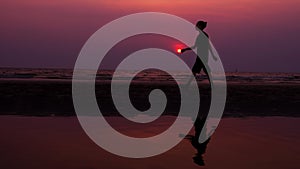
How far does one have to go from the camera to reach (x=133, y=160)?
5.94m

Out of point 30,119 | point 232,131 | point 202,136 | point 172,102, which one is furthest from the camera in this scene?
point 172,102

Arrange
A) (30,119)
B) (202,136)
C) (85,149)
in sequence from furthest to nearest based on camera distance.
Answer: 1. (30,119)
2. (202,136)
3. (85,149)

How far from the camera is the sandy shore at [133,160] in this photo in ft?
18.6

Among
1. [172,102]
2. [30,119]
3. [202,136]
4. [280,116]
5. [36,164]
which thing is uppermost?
[36,164]

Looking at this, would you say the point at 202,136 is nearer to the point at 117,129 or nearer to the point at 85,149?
the point at 117,129

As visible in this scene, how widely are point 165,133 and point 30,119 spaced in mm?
3766

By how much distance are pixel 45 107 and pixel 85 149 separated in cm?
710

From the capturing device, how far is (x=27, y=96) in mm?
16297

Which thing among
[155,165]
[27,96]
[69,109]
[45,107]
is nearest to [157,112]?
[69,109]

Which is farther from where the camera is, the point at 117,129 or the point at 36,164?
the point at 117,129

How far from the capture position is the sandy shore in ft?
18.6

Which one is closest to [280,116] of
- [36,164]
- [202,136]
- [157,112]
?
[157,112]

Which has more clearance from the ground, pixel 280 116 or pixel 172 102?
pixel 280 116

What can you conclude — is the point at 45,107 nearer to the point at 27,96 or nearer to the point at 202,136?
the point at 27,96
